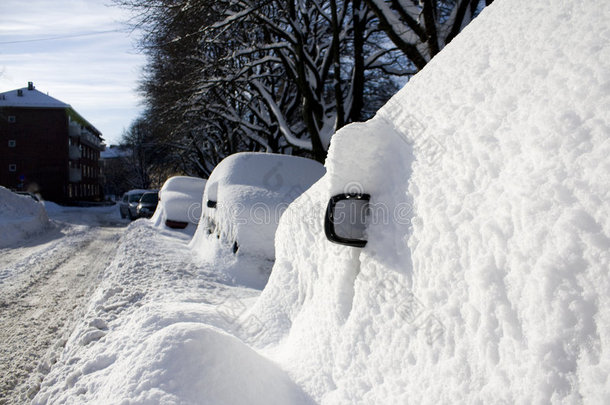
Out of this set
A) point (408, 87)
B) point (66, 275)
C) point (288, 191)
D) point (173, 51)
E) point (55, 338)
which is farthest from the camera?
point (173, 51)

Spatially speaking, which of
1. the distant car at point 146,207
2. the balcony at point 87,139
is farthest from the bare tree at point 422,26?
the balcony at point 87,139

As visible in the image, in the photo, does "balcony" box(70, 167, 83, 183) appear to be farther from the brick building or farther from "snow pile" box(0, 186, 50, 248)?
"snow pile" box(0, 186, 50, 248)

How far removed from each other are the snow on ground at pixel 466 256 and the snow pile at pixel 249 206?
3.38m

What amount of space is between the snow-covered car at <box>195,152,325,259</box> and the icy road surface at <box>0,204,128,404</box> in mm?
2227

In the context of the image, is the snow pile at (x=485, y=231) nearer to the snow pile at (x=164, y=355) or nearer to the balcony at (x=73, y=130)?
the snow pile at (x=164, y=355)

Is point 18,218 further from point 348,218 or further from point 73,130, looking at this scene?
point 73,130

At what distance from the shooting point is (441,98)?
63.5 inches

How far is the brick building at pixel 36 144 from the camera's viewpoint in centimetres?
4178

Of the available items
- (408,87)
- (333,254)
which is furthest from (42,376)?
(408,87)

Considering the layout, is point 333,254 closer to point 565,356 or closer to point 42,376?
point 565,356

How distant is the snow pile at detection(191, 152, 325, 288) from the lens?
5777mm

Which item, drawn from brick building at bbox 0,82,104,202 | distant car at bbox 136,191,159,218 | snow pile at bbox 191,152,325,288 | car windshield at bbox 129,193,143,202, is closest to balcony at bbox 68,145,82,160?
brick building at bbox 0,82,104,202

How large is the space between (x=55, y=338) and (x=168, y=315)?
86.2 inches

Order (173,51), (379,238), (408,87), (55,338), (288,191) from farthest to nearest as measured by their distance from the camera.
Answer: (173,51)
(288,191)
(55,338)
(408,87)
(379,238)
